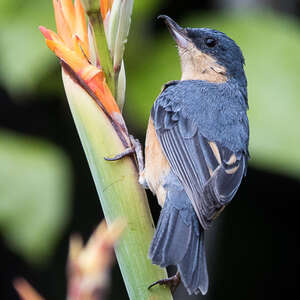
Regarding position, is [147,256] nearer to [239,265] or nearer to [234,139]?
[234,139]

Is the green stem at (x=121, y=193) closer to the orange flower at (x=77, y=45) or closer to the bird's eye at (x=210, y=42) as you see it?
the orange flower at (x=77, y=45)

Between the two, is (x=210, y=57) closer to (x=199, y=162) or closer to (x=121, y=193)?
(x=199, y=162)

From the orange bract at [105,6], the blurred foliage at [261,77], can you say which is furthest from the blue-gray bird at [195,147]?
the orange bract at [105,6]

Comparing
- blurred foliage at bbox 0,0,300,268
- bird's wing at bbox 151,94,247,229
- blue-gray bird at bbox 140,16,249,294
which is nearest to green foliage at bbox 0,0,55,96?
blurred foliage at bbox 0,0,300,268


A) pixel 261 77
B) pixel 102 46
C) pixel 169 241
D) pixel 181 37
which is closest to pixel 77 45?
pixel 102 46

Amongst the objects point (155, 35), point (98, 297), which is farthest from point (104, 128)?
point (155, 35)
